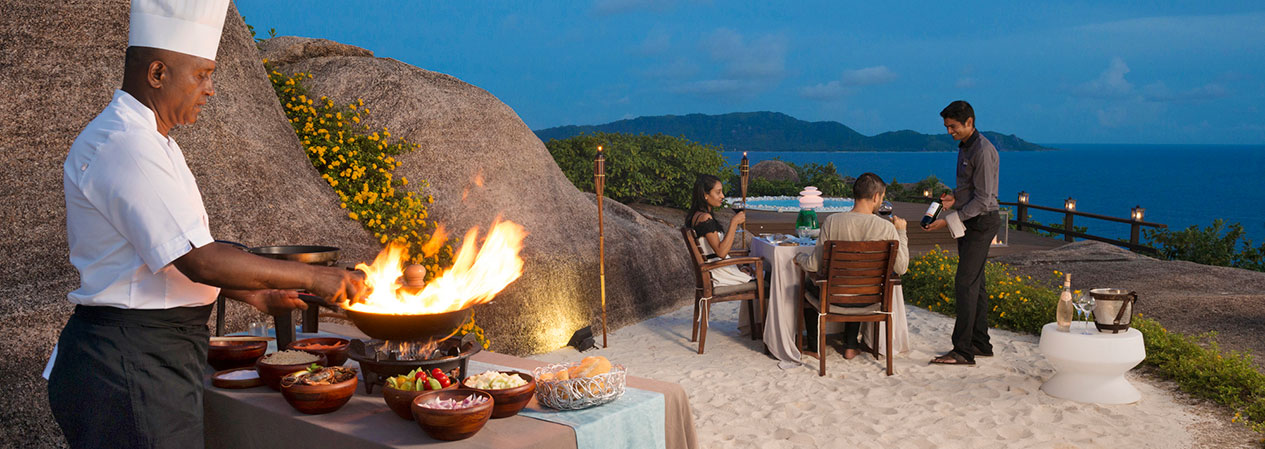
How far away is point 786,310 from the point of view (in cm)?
685

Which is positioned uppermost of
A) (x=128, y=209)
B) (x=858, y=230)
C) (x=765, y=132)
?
(x=765, y=132)

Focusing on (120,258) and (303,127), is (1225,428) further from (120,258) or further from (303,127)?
(303,127)

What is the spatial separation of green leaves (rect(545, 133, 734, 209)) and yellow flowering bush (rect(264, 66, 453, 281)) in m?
7.78

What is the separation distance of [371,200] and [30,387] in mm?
2873

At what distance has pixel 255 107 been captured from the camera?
6.05 meters

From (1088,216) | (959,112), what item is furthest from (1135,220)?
(959,112)

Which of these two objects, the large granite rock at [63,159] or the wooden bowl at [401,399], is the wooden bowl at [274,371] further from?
the large granite rock at [63,159]

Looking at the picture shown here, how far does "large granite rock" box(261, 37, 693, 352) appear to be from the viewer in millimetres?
7070

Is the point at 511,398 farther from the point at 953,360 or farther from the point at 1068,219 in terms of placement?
the point at 1068,219

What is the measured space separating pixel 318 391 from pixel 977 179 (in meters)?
5.06

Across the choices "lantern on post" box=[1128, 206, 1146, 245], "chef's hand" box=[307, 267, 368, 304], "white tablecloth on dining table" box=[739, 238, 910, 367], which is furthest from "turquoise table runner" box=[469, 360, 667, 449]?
"lantern on post" box=[1128, 206, 1146, 245]

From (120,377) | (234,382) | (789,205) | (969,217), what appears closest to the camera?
(120,377)

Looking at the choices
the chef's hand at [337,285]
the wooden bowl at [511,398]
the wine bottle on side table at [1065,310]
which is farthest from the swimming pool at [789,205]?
the chef's hand at [337,285]

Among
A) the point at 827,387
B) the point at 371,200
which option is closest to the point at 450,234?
the point at 371,200
